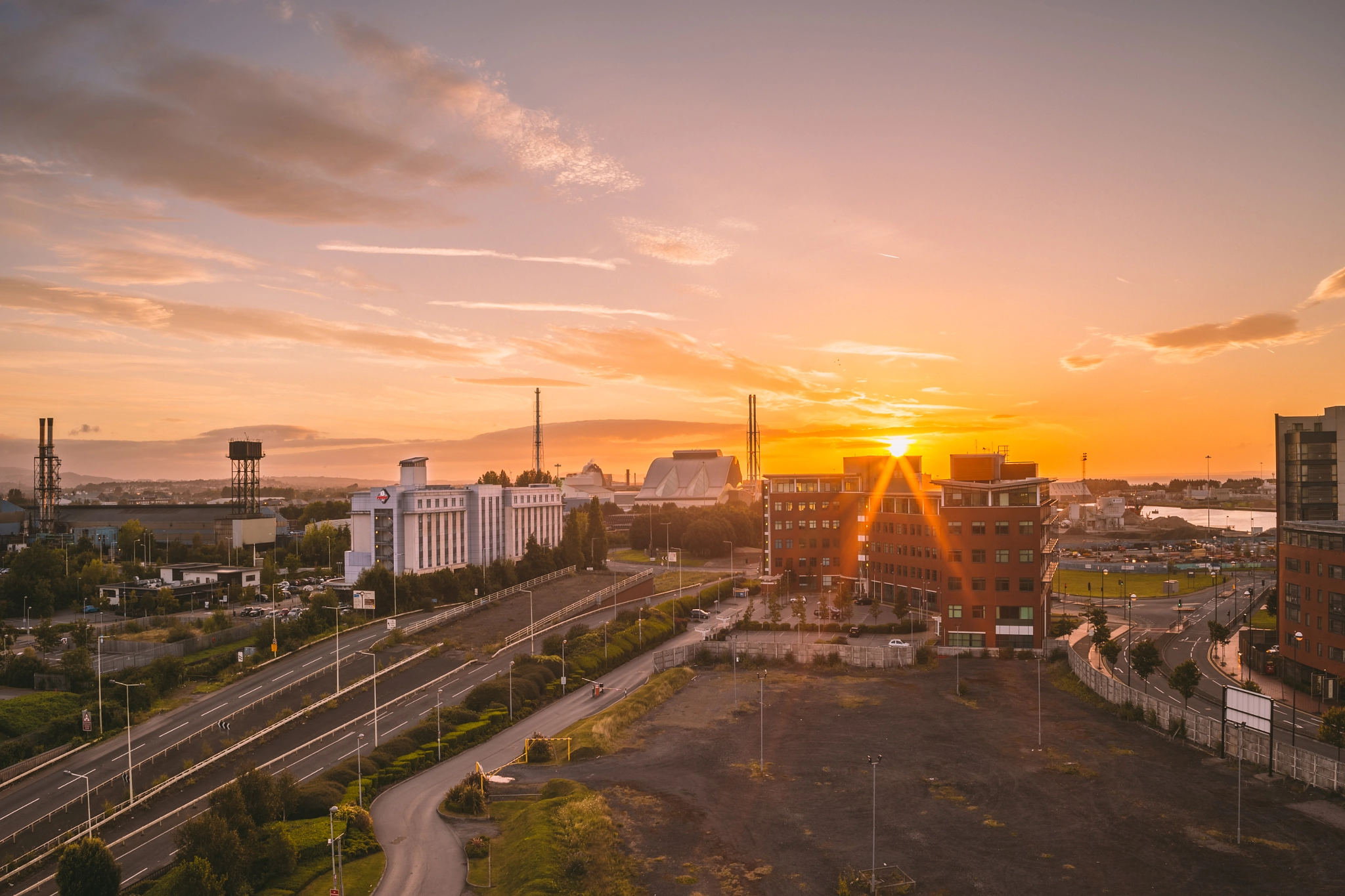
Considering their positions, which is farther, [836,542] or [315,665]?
[836,542]

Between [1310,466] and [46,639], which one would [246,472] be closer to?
[46,639]

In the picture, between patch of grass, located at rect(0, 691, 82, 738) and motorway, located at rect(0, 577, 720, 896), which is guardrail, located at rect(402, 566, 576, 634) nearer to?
motorway, located at rect(0, 577, 720, 896)

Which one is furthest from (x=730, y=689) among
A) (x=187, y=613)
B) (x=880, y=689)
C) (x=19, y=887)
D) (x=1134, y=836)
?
(x=187, y=613)

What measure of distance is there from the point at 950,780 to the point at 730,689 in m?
23.7

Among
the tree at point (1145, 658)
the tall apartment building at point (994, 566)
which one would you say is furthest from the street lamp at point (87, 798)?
the tall apartment building at point (994, 566)

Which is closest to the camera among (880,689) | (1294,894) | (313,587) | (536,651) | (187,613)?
(1294,894)

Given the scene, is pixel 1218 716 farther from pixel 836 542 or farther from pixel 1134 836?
pixel 836 542

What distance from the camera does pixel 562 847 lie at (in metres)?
36.2

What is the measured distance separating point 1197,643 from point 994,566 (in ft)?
77.1

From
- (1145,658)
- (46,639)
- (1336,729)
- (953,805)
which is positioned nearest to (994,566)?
(1145,658)

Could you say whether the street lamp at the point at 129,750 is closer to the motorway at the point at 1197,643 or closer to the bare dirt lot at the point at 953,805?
the bare dirt lot at the point at 953,805

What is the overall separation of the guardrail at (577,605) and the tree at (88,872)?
1859 inches

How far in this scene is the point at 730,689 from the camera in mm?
65625

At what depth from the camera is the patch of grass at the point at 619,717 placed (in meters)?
51.5
